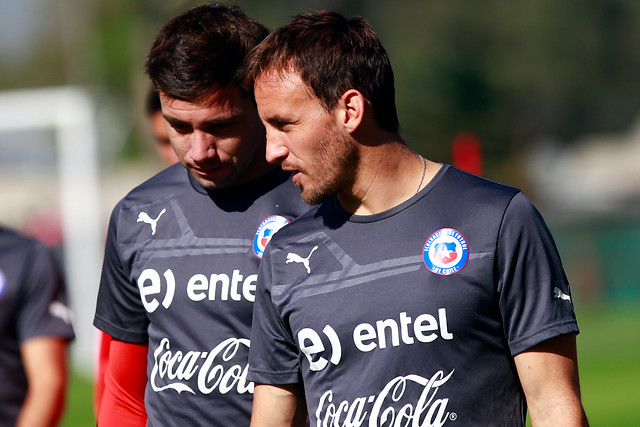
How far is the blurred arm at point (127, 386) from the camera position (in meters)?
3.89

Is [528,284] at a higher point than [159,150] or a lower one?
lower

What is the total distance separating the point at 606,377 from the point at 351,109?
13.4 metres

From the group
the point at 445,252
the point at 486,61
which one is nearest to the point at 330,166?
the point at 445,252

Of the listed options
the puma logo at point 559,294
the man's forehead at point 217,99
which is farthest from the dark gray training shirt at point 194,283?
the puma logo at point 559,294

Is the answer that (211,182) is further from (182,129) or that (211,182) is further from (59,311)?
(59,311)

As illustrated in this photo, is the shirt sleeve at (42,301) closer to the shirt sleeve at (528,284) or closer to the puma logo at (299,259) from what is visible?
the puma logo at (299,259)

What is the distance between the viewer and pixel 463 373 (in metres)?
2.97

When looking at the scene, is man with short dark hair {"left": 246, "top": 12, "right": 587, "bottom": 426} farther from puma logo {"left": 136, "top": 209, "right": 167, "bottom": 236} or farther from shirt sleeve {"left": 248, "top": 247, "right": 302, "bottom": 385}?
puma logo {"left": 136, "top": 209, "right": 167, "bottom": 236}

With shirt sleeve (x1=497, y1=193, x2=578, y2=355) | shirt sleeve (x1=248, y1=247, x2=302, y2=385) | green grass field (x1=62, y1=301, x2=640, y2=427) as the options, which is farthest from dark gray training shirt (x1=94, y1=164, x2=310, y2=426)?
green grass field (x1=62, y1=301, x2=640, y2=427)

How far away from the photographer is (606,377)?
15477mm

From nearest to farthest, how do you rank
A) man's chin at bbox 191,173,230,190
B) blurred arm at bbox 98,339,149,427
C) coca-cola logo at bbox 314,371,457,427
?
coca-cola logo at bbox 314,371,457,427 → man's chin at bbox 191,173,230,190 → blurred arm at bbox 98,339,149,427

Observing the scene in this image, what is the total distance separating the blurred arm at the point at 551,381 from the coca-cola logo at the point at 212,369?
1.00 metres

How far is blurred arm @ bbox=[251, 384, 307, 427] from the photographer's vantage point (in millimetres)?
3266

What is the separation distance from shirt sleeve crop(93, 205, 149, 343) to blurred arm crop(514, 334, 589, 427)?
1.55 metres
